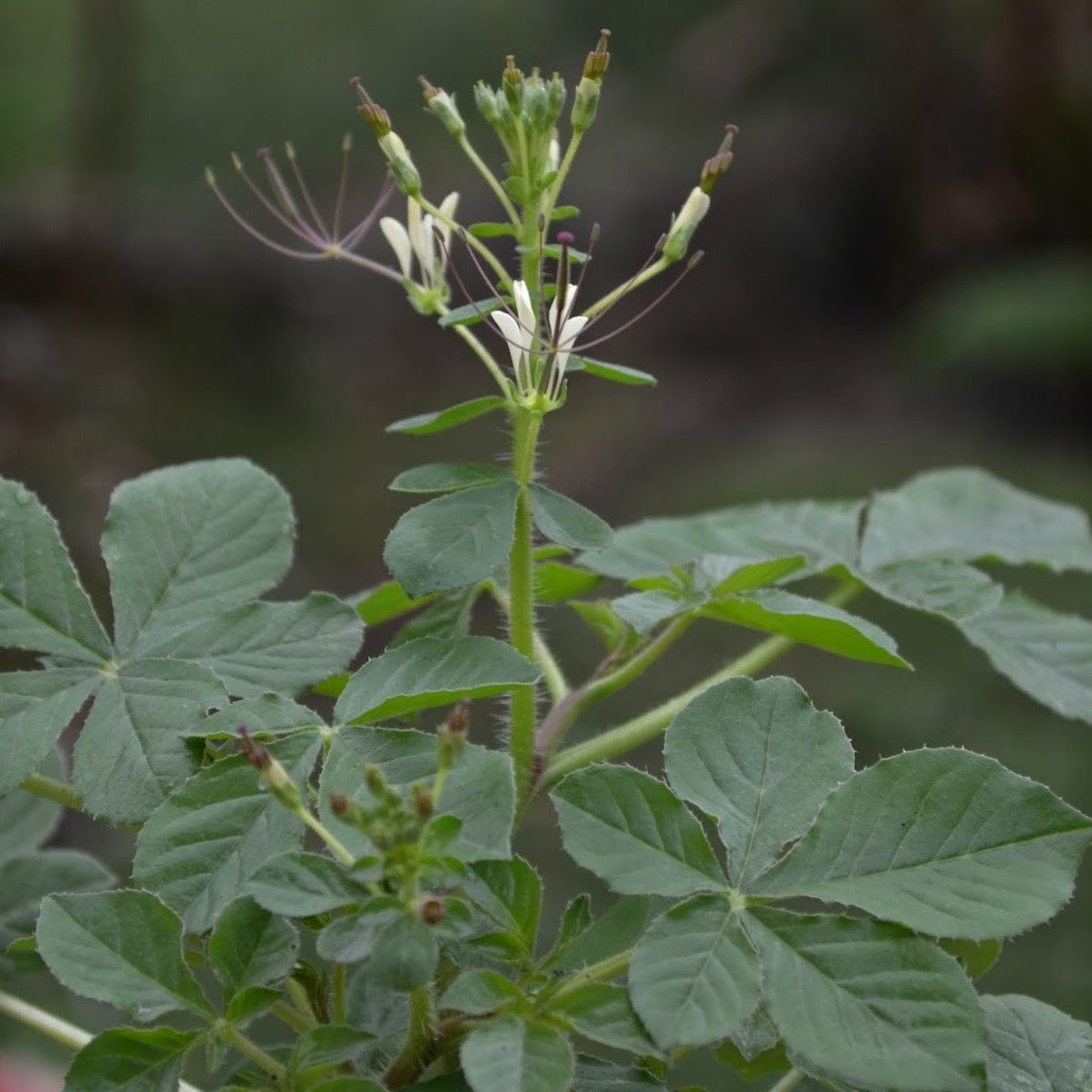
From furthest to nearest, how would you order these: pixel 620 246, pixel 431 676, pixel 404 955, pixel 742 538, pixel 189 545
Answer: pixel 620 246 < pixel 742 538 < pixel 189 545 < pixel 431 676 < pixel 404 955

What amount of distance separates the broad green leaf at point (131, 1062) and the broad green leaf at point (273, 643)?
129 mm

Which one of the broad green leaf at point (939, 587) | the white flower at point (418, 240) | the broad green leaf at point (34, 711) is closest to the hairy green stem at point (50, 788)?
A: the broad green leaf at point (34, 711)

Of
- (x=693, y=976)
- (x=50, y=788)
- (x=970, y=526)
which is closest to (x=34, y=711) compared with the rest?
(x=50, y=788)

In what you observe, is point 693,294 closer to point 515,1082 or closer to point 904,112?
point 904,112

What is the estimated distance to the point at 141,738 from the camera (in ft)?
1.53

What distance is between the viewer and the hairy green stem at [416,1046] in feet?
1.32

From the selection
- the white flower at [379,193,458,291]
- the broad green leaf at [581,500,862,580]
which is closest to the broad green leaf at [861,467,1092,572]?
the broad green leaf at [581,500,862,580]

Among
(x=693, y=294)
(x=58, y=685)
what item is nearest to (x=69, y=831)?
(x=58, y=685)

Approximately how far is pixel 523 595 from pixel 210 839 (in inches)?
5.6

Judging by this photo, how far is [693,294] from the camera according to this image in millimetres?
4480

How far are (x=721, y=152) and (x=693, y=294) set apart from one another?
408 cm

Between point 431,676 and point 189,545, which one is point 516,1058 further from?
point 189,545

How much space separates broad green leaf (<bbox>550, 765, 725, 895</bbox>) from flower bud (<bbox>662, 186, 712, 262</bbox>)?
0.19 metres

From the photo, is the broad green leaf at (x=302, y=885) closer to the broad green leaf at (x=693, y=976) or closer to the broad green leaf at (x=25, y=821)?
the broad green leaf at (x=693, y=976)
